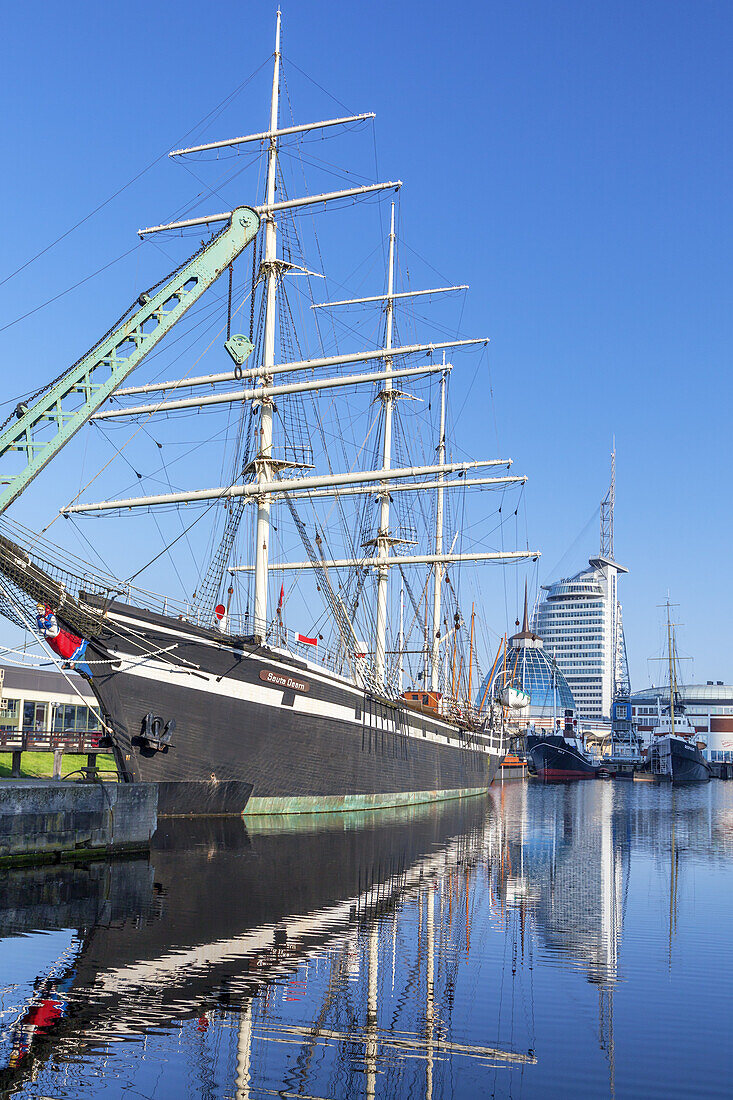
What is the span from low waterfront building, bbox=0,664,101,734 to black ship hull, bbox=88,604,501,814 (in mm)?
15190

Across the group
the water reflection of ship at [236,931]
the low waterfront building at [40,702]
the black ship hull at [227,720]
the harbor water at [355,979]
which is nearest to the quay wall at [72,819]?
the harbor water at [355,979]

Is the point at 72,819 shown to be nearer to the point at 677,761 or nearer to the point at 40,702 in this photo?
the point at 40,702

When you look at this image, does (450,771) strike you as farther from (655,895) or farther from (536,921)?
(536,921)

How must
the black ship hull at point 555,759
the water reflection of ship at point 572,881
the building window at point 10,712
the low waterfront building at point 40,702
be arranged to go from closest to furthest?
the water reflection of ship at point 572,881, the building window at point 10,712, the low waterfront building at point 40,702, the black ship hull at point 555,759

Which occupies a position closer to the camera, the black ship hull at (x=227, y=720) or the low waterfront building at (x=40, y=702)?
the black ship hull at (x=227, y=720)

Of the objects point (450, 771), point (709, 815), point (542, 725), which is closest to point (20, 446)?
point (450, 771)

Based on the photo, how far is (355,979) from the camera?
11828 millimetres

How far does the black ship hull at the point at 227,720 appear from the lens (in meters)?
27.0

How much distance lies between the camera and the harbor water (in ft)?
28.2

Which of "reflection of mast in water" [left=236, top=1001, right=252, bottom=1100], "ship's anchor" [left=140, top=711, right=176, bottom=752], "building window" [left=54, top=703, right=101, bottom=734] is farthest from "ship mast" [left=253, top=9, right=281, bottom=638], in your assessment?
"reflection of mast in water" [left=236, top=1001, right=252, bottom=1100]

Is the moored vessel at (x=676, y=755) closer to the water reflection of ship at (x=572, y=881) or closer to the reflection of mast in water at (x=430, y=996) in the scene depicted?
the water reflection of ship at (x=572, y=881)

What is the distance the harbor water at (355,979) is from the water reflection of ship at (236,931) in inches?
1.9

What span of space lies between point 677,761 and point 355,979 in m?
102

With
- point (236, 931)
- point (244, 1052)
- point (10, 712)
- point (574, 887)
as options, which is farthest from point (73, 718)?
point (244, 1052)
